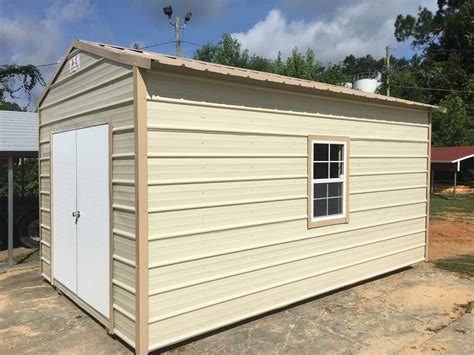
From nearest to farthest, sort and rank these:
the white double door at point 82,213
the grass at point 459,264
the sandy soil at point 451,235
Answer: the white double door at point 82,213 < the grass at point 459,264 < the sandy soil at point 451,235

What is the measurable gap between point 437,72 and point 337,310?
3106cm

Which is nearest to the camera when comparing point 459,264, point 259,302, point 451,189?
point 259,302

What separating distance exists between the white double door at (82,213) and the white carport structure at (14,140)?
1.55 m

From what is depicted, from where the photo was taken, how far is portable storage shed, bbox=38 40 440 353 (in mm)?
3857

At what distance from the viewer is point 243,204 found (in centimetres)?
453

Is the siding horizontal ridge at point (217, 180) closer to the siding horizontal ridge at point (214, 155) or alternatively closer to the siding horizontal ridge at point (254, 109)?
the siding horizontal ridge at point (214, 155)

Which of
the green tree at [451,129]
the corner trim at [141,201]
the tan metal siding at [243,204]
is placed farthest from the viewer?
the green tree at [451,129]

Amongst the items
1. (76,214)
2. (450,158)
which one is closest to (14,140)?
(76,214)

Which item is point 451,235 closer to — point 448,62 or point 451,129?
point 451,129

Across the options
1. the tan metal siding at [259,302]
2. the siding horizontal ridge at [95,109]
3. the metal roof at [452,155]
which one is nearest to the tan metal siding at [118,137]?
the siding horizontal ridge at [95,109]

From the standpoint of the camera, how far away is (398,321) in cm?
475

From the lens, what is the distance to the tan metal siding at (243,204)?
391cm

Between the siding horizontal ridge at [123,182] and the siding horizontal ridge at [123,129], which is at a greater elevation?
the siding horizontal ridge at [123,129]

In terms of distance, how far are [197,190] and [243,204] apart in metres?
0.62
